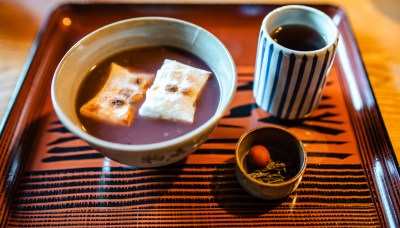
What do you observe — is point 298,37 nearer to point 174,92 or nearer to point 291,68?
point 291,68

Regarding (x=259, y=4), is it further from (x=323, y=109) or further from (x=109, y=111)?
(x=109, y=111)

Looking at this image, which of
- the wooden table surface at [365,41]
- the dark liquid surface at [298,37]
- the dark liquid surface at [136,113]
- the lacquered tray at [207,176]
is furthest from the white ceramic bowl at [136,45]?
the wooden table surface at [365,41]

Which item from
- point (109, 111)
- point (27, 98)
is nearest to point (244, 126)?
point (109, 111)

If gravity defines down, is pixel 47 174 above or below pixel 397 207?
above

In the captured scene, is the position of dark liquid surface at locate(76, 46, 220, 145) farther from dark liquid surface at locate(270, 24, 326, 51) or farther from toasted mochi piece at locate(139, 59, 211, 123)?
dark liquid surface at locate(270, 24, 326, 51)

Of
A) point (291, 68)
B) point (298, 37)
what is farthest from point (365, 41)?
point (291, 68)
